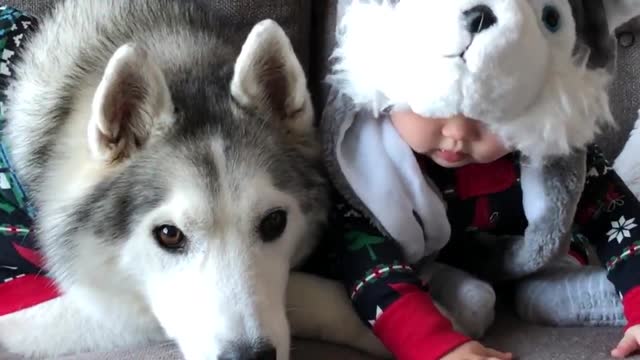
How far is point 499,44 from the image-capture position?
3.85 ft

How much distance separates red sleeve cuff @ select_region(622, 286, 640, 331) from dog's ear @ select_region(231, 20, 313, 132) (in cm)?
56

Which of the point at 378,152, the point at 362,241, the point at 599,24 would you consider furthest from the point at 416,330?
the point at 599,24

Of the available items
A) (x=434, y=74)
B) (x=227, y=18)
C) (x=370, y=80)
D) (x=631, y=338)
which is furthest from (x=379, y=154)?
(x=227, y=18)

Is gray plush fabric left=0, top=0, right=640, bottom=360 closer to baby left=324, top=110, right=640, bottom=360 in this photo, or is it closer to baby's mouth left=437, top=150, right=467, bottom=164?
baby left=324, top=110, right=640, bottom=360

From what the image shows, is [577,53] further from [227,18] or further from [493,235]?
[227,18]

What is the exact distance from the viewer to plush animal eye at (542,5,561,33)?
1224 millimetres

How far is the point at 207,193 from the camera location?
4.14ft

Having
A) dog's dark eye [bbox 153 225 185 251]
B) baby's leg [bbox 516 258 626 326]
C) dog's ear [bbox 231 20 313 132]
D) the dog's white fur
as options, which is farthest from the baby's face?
the dog's white fur

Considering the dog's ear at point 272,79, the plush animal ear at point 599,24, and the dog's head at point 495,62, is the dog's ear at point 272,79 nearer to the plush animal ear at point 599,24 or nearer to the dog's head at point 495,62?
the dog's head at point 495,62

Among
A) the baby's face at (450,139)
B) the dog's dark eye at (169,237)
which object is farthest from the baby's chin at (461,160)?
the dog's dark eye at (169,237)

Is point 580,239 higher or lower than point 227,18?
lower

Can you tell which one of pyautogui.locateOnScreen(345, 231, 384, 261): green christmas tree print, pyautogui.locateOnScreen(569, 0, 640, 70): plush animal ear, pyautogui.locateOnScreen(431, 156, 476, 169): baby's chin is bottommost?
pyautogui.locateOnScreen(345, 231, 384, 261): green christmas tree print

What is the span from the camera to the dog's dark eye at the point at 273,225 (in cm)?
132

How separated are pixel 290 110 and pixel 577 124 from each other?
44 centimetres
